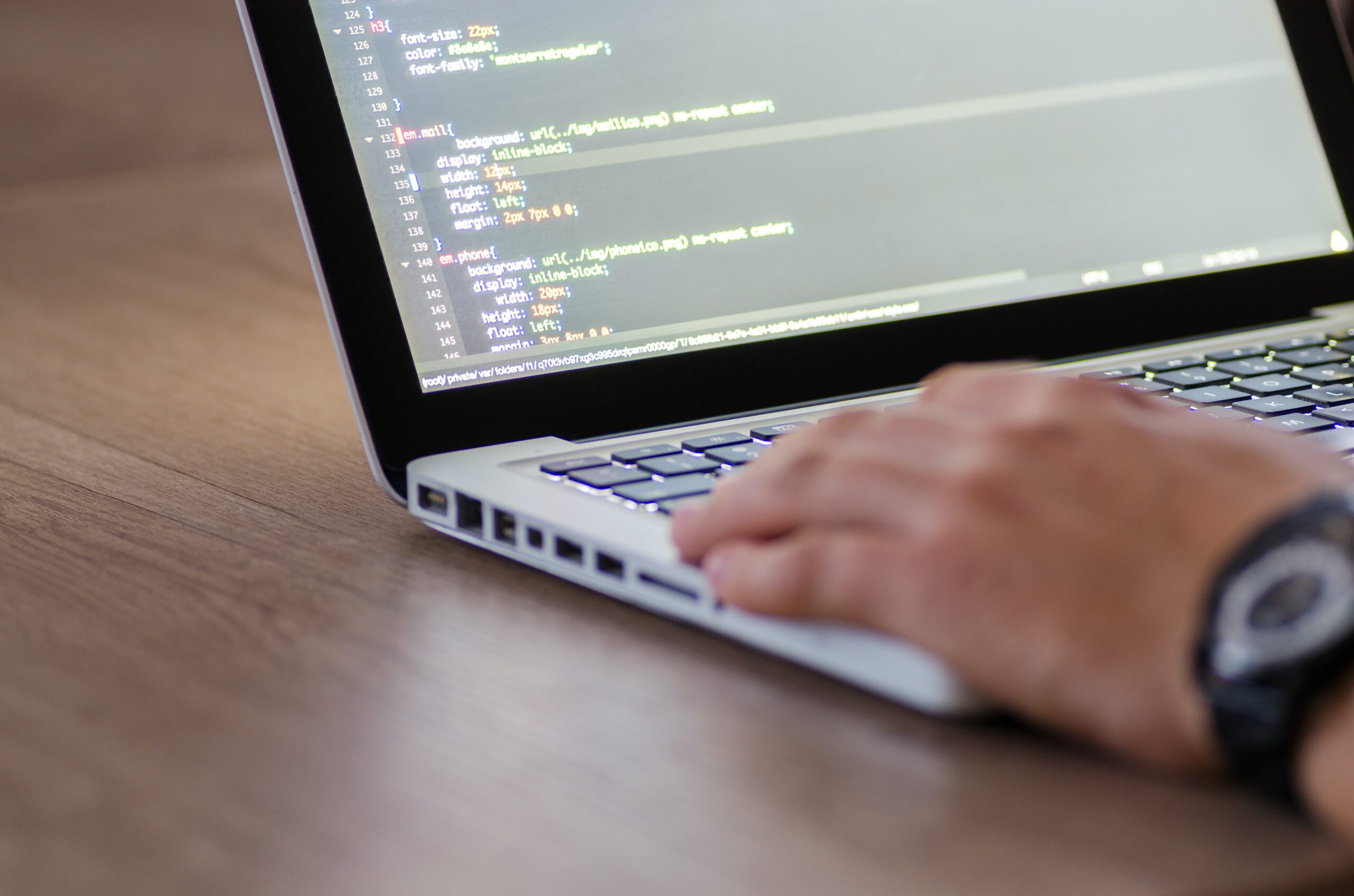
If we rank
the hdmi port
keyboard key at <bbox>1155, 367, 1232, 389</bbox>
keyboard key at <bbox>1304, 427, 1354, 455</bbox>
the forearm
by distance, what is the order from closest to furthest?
the forearm
the hdmi port
keyboard key at <bbox>1304, 427, 1354, 455</bbox>
keyboard key at <bbox>1155, 367, 1232, 389</bbox>

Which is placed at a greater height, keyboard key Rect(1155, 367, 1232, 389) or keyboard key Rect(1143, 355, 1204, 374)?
keyboard key Rect(1143, 355, 1204, 374)

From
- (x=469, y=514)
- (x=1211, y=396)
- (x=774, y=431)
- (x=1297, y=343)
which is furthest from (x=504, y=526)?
(x=1297, y=343)

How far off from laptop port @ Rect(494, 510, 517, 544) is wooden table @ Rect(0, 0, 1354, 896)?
0.01 m

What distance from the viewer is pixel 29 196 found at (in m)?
1.49

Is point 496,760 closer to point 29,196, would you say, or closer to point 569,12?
point 569,12

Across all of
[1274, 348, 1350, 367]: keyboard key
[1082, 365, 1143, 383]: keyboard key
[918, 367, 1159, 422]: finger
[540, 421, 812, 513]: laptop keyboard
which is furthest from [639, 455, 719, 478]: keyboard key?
[1274, 348, 1350, 367]: keyboard key

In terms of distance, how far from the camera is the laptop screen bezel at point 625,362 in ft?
1.85

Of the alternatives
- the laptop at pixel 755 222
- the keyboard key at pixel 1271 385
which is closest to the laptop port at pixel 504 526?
the laptop at pixel 755 222

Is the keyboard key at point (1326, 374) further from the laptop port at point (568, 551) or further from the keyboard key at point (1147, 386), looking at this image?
the laptop port at point (568, 551)

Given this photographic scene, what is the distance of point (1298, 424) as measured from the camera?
0.57 meters

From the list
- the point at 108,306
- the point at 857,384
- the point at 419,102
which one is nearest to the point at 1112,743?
the point at 857,384

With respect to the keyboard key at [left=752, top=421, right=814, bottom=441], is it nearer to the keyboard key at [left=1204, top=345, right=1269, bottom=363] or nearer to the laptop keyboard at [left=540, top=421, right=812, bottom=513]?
the laptop keyboard at [left=540, top=421, right=812, bottom=513]

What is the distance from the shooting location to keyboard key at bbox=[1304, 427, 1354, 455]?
0.54 meters

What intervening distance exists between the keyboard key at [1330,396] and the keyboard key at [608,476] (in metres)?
0.34
